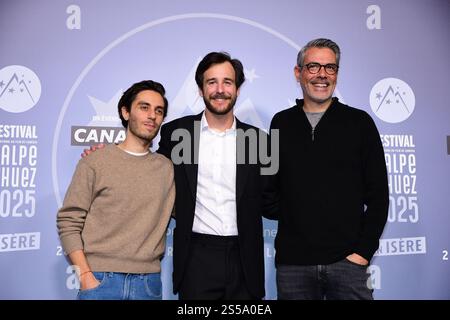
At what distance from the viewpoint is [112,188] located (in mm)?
2154

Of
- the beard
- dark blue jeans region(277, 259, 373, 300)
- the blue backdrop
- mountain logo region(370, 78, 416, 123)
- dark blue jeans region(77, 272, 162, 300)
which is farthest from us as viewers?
mountain logo region(370, 78, 416, 123)

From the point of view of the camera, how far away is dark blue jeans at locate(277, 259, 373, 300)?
7.21ft

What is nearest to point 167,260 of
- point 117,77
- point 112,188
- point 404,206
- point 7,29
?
point 112,188

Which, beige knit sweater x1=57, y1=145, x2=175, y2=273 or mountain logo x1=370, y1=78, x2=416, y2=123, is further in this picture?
mountain logo x1=370, y1=78, x2=416, y2=123

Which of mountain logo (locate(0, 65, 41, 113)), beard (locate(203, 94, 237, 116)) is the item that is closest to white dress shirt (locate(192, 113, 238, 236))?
beard (locate(203, 94, 237, 116))

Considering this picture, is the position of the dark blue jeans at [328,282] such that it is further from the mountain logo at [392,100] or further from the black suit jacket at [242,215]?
the mountain logo at [392,100]

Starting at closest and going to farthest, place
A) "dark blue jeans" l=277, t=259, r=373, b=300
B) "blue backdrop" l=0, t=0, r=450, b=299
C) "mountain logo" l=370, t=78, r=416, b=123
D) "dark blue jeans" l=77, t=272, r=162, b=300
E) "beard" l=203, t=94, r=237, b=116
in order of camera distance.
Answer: "dark blue jeans" l=77, t=272, r=162, b=300 < "dark blue jeans" l=277, t=259, r=373, b=300 < "beard" l=203, t=94, r=237, b=116 < "blue backdrop" l=0, t=0, r=450, b=299 < "mountain logo" l=370, t=78, r=416, b=123

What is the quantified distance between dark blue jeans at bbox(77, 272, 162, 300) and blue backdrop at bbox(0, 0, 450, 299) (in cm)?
73

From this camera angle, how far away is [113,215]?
7.04 feet

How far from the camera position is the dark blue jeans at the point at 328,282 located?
7.21 ft

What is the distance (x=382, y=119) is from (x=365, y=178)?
1000 mm

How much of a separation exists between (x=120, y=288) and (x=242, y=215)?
2.30 ft

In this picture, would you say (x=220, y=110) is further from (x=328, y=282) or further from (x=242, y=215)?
(x=328, y=282)

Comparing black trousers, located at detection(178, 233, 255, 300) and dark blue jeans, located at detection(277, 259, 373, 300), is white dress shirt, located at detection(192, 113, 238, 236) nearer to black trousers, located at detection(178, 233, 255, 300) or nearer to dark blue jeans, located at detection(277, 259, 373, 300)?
black trousers, located at detection(178, 233, 255, 300)
